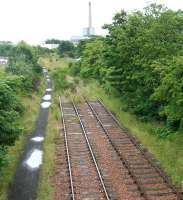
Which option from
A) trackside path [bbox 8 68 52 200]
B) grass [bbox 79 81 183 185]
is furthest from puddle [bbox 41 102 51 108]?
trackside path [bbox 8 68 52 200]

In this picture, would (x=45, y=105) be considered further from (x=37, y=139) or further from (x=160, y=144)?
(x=160, y=144)

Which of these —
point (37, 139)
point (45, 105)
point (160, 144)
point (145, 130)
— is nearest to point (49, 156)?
point (37, 139)

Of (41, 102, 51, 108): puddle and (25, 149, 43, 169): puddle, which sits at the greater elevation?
(25, 149, 43, 169): puddle

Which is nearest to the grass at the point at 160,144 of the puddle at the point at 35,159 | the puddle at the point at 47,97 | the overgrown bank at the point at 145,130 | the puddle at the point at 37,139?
the overgrown bank at the point at 145,130

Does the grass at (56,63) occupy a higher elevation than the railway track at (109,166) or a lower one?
lower

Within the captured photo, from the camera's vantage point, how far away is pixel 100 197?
18266mm

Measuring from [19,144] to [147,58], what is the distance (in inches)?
444

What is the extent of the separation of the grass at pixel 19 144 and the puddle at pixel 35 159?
0.73m

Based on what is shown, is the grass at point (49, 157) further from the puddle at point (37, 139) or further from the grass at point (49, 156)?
the puddle at point (37, 139)

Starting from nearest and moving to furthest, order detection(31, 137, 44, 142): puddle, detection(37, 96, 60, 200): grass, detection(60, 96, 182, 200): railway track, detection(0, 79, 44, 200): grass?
detection(60, 96, 182, 200): railway track, detection(37, 96, 60, 200): grass, detection(0, 79, 44, 200): grass, detection(31, 137, 44, 142): puddle

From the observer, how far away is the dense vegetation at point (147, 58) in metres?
28.6

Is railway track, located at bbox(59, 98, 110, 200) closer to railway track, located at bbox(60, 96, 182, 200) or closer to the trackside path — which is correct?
railway track, located at bbox(60, 96, 182, 200)

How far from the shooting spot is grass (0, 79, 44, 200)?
20.4m

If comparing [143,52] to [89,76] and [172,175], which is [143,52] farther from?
[89,76]
